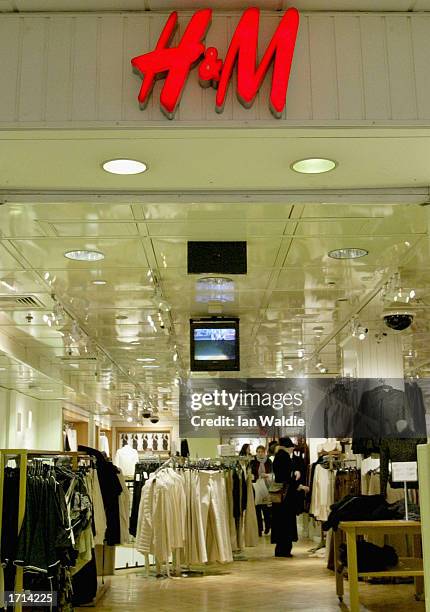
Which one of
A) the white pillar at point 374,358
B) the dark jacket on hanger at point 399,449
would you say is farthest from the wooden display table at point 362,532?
the white pillar at point 374,358

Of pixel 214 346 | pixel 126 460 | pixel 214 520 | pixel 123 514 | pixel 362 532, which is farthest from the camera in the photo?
pixel 126 460

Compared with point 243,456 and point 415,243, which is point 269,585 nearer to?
point 243,456

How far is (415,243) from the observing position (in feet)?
18.6

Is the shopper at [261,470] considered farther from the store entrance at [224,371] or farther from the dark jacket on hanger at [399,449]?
the dark jacket on hanger at [399,449]

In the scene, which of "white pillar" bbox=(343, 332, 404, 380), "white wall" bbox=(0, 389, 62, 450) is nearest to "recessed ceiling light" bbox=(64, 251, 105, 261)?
"white pillar" bbox=(343, 332, 404, 380)

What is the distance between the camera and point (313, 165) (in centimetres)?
352

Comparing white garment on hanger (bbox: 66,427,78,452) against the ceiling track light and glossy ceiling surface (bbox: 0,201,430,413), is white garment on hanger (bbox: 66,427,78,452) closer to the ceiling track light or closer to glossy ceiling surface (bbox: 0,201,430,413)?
glossy ceiling surface (bbox: 0,201,430,413)

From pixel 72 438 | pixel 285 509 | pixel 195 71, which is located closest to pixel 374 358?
pixel 285 509

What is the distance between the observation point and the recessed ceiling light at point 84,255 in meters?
5.89

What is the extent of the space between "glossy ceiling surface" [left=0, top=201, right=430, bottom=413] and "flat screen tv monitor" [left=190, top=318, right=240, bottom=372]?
24 cm

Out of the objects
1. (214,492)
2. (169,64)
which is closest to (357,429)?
(214,492)

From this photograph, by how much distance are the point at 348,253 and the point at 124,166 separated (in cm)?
287

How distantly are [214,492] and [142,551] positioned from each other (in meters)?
1.07

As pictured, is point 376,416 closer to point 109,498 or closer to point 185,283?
point 185,283
